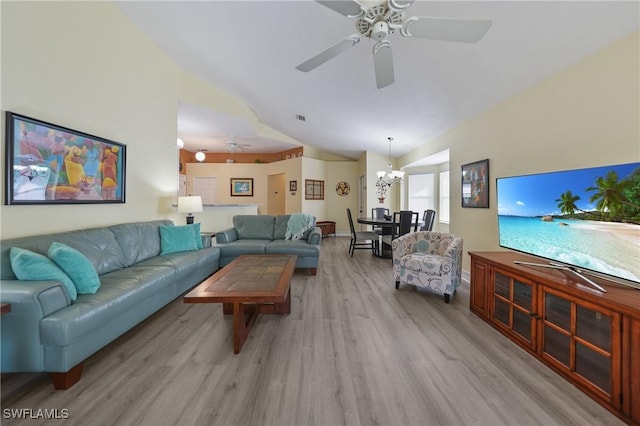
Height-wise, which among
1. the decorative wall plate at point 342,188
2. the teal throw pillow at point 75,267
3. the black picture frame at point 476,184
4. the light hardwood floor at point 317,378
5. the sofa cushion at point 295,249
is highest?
the decorative wall plate at point 342,188

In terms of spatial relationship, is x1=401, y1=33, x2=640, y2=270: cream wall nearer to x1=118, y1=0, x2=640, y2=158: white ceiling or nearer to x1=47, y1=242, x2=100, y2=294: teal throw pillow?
x1=118, y1=0, x2=640, y2=158: white ceiling

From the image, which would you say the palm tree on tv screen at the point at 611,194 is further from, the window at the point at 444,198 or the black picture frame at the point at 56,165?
the window at the point at 444,198

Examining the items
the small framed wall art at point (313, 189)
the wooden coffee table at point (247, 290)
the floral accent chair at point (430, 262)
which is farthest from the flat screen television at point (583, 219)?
the small framed wall art at point (313, 189)

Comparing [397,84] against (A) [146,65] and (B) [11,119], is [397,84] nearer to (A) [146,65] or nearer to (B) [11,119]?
(A) [146,65]

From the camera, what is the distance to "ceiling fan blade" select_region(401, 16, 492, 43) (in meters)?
1.51

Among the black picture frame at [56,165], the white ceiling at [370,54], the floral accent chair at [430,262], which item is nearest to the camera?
the white ceiling at [370,54]

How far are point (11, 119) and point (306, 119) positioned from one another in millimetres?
4223

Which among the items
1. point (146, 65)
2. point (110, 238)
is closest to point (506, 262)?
point (110, 238)

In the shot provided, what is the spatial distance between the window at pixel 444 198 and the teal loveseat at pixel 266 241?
12.2ft

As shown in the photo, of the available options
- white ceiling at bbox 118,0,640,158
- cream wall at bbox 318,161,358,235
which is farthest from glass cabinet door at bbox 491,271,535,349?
cream wall at bbox 318,161,358,235

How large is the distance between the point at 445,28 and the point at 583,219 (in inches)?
62.9

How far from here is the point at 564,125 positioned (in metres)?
2.31

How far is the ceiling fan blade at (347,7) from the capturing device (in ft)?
4.91

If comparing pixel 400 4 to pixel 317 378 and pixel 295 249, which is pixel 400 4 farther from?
pixel 295 249
